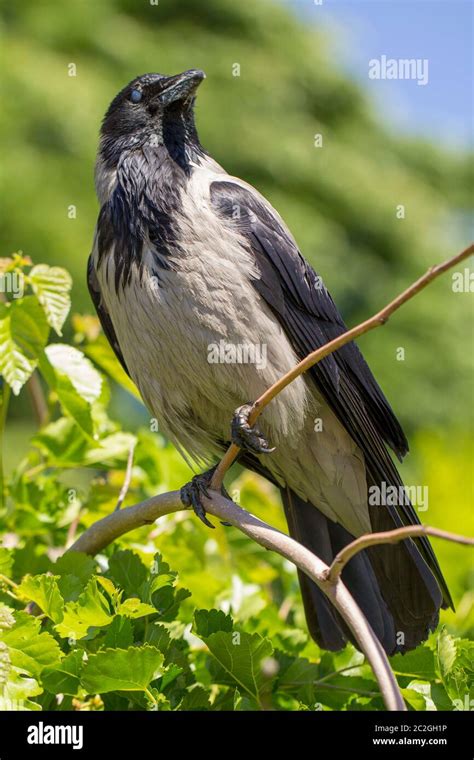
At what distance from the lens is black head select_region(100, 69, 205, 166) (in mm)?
2684

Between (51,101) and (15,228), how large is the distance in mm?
1338

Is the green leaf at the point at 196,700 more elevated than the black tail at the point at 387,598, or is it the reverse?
the black tail at the point at 387,598

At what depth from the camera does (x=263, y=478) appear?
2.83 m

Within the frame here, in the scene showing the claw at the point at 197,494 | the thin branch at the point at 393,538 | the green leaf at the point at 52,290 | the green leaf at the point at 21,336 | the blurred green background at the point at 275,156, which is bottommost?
the thin branch at the point at 393,538

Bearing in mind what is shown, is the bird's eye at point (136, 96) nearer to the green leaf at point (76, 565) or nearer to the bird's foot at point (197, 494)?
the bird's foot at point (197, 494)

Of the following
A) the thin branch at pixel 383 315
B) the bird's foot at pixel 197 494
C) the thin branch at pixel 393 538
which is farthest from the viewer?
the bird's foot at pixel 197 494

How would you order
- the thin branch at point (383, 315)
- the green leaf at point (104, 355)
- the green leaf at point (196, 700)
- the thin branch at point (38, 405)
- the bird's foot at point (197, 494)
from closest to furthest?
1. the thin branch at point (383, 315)
2. the green leaf at point (196, 700)
3. the bird's foot at point (197, 494)
4. the thin branch at point (38, 405)
5. the green leaf at point (104, 355)

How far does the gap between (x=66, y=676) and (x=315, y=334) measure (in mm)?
1202

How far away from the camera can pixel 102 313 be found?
2785 mm

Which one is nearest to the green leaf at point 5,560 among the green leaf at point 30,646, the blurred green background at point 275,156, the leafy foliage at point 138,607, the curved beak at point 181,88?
the leafy foliage at point 138,607

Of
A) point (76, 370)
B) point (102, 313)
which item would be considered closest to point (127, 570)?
point (76, 370)

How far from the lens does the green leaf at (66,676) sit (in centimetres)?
170

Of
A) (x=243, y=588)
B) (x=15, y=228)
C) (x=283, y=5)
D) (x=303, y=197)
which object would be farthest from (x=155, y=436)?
(x=283, y=5)
